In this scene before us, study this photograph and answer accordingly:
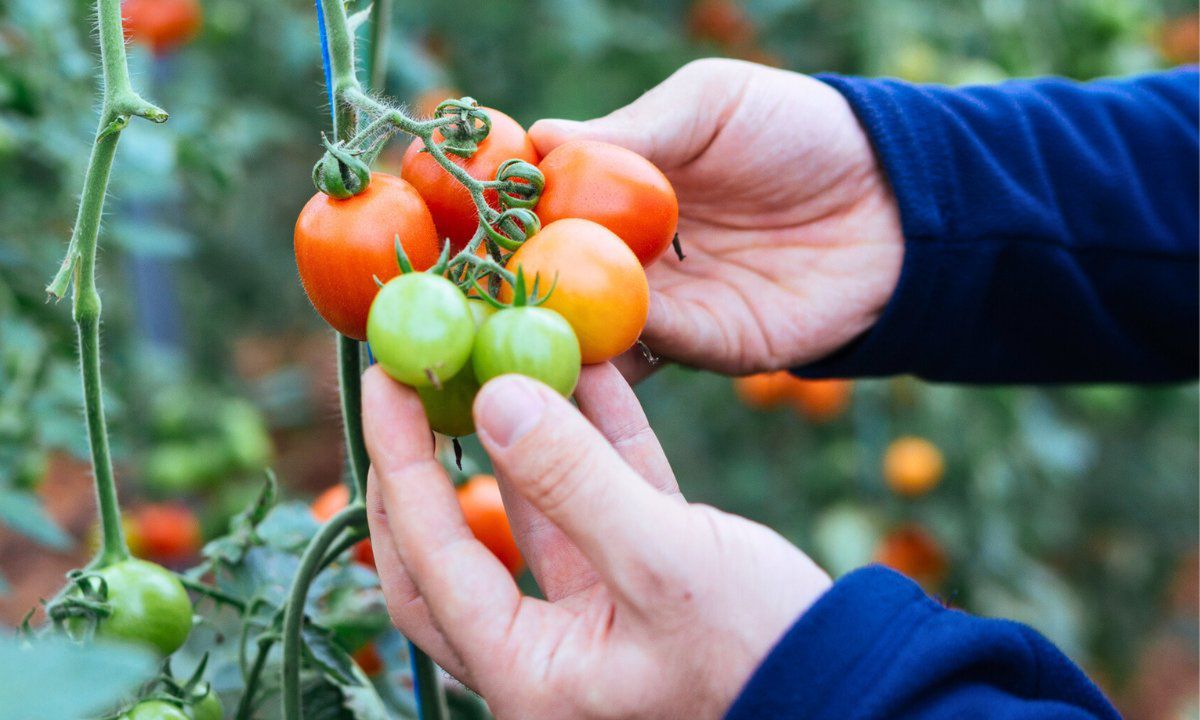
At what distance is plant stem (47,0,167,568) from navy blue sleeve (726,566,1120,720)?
0.50 metres

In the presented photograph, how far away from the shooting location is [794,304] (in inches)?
52.7

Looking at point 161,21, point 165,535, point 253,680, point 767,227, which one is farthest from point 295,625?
point 161,21

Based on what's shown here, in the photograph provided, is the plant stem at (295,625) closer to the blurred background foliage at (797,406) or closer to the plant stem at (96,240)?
the plant stem at (96,240)

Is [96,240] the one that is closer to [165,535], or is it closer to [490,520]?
[490,520]

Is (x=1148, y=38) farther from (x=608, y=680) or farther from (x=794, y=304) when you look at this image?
(x=608, y=680)

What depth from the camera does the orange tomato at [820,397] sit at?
2.51 meters

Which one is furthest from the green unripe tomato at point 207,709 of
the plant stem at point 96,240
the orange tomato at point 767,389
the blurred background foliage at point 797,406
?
the orange tomato at point 767,389

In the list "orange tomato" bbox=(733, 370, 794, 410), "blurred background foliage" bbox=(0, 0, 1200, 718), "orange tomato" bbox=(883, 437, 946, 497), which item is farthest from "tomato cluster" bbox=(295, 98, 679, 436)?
"orange tomato" bbox=(883, 437, 946, 497)

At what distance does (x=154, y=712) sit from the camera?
751mm

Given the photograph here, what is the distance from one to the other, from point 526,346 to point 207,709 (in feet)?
1.38

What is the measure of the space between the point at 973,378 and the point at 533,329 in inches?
38.3

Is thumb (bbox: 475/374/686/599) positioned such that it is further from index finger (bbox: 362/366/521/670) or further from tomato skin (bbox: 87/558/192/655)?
tomato skin (bbox: 87/558/192/655)

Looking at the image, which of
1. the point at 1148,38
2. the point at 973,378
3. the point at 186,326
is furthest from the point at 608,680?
the point at 186,326

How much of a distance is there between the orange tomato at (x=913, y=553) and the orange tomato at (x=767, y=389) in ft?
1.36
